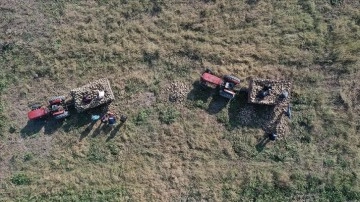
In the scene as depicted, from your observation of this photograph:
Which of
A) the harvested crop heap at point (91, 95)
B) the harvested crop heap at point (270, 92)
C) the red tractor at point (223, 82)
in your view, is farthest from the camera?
the red tractor at point (223, 82)

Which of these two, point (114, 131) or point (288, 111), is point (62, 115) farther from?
point (288, 111)

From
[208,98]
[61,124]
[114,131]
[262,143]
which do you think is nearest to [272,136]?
[262,143]

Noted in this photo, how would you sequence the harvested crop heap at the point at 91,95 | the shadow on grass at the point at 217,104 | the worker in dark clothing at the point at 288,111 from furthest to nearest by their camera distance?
1. the shadow on grass at the point at 217,104
2. the worker in dark clothing at the point at 288,111
3. the harvested crop heap at the point at 91,95

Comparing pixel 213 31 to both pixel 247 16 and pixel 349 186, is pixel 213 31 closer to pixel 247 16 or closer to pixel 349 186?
pixel 247 16

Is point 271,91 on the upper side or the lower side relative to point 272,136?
upper

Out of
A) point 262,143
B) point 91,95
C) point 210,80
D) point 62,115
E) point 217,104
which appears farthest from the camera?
point 217,104

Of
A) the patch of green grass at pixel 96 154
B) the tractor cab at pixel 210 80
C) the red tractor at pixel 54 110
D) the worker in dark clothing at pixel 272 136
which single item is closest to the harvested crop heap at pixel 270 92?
the worker in dark clothing at pixel 272 136

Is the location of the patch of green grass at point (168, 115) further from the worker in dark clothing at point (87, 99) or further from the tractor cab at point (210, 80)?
the worker in dark clothing at point (87, 99)
